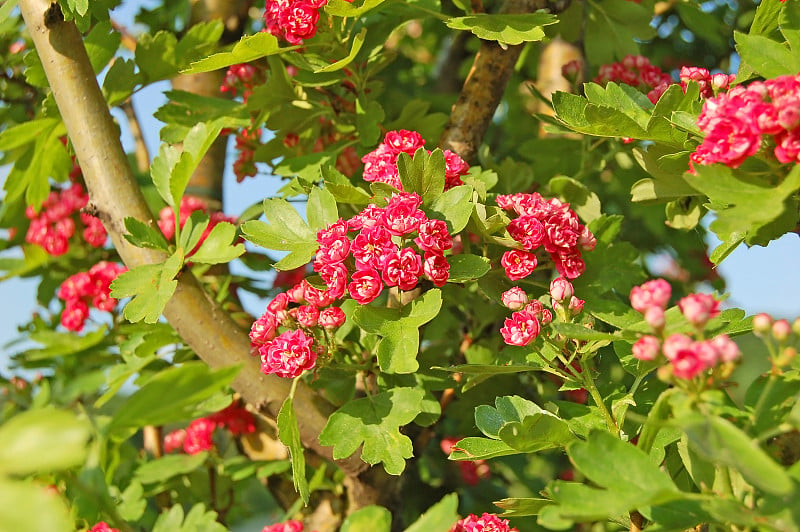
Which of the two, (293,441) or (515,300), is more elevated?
(515,300)

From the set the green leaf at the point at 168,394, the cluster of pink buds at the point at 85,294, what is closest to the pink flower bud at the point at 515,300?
the green leaf at the point at 168,394

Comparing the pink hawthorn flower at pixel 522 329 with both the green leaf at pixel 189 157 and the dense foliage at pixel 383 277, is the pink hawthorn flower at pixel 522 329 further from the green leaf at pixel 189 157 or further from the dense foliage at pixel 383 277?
→ the green leaf at pixel 189 157

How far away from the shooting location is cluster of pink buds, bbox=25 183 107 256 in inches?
82.6

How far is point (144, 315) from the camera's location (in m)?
1.33

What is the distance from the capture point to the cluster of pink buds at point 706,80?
4.02ft

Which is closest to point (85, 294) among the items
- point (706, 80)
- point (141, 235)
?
point (141, 235)

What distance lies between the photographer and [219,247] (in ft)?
4.55

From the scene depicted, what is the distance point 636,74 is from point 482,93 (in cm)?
37

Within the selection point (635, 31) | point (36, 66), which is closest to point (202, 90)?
point (36, 66)

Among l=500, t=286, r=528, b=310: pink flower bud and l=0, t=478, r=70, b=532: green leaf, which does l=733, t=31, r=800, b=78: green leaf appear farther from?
l=0, t=478, r=70, b=532: green leaf

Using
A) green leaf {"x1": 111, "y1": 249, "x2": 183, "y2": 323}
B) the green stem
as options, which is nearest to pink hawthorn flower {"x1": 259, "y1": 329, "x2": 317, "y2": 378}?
green leaf {"x1": 111, "y1": 249, "x2": 183, "y2": 323}

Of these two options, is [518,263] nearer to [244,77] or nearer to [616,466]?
[616,466]

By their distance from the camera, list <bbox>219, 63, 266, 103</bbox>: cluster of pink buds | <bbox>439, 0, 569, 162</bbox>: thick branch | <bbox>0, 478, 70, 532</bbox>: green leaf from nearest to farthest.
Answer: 1. <bbox>0, 478, 70, 532</bbox>: green leaf
2. <bbox>439, 0, 569, 162</bbox>: thick branch
3. <bbox>219, 63, 266, 103</bbox>: cluster of pink buds

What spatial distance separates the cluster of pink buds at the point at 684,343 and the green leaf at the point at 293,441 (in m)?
0.62
